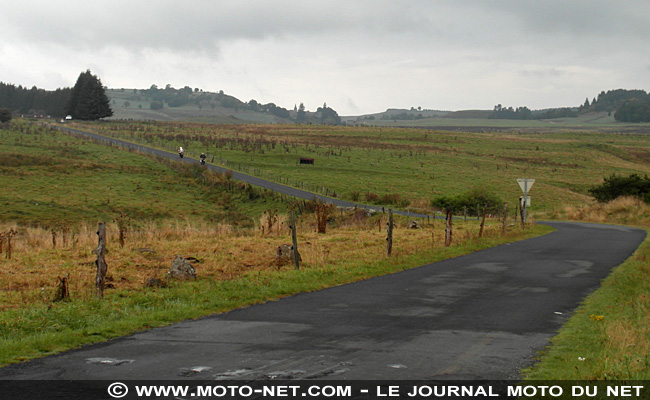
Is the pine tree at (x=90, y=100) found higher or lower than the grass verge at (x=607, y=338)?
higher

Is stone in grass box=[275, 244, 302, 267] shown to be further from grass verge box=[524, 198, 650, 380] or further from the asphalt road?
grass verge box=[524, 198, 650, 380]

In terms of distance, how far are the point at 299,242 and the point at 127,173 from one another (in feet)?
118

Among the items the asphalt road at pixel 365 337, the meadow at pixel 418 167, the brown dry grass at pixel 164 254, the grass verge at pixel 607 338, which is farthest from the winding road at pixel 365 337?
the meadow at pixel 418 167

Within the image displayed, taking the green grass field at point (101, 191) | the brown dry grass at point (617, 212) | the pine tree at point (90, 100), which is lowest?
the brown dry grass at point (617, 212)

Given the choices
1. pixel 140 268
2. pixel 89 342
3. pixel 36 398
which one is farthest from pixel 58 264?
pixel 36 398

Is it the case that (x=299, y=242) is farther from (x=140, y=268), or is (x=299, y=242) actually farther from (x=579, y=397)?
(x=579, y=397)

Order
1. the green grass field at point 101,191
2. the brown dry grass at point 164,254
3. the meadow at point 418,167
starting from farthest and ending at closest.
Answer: the meadow at point 418,167 < the green grass field at point 101,191 < the brown dry grass at point 164,254

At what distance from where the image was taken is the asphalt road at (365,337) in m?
8.20

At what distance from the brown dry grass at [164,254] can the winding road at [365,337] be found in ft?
13.5

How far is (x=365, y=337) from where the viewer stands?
10.2 meters

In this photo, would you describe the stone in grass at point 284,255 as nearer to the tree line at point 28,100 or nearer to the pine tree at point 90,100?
the pine tree at point 90,100

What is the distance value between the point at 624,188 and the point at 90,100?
356 feet

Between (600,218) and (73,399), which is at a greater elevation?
(73,399)

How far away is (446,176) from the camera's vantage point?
70.5 m
